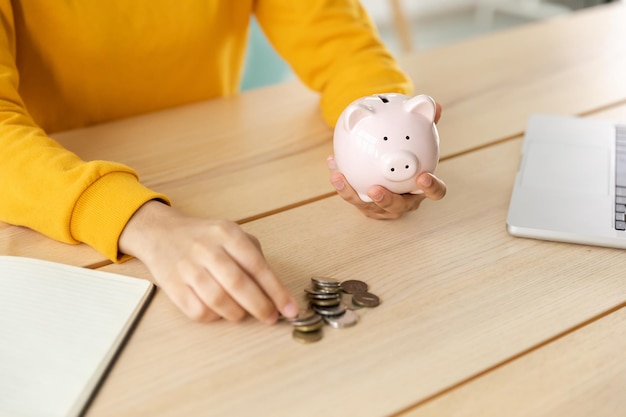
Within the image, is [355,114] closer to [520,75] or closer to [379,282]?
[379,282]

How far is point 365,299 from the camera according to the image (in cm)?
58

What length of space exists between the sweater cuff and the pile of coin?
183 millimetres

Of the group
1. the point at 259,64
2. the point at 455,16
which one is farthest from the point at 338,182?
the point at 455,16

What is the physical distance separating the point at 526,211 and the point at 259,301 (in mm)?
312

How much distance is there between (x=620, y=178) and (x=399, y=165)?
0.30 metres

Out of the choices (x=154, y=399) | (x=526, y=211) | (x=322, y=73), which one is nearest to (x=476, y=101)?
(x=322, y=73)

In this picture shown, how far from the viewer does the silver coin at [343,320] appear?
55cm

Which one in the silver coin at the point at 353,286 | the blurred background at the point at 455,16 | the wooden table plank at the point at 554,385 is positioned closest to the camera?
the wooden table plank at the point at 554,385

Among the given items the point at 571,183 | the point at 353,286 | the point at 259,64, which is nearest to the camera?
the point at 353,286

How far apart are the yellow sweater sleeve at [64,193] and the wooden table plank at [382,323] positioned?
0.05 metres

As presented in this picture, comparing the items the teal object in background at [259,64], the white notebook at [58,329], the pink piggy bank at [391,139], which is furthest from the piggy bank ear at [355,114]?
the teal object in background at [259,64]

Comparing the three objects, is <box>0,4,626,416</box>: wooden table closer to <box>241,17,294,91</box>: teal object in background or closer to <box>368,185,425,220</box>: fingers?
<box>368,185,425,220</box>: fingers

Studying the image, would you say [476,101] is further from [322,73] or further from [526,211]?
[526,211]

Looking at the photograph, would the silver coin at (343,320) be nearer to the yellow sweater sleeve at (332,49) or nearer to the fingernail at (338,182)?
the fingernail at (338,182)
